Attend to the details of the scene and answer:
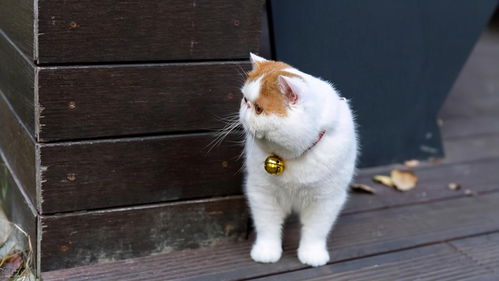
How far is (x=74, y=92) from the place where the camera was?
1582 mm

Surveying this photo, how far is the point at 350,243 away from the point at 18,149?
102 cm

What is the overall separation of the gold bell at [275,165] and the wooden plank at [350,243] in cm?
32

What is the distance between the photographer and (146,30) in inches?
Result: 63.4

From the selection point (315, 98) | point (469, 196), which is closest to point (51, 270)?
point (315, 98)

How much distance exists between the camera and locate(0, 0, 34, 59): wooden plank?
5.07ft

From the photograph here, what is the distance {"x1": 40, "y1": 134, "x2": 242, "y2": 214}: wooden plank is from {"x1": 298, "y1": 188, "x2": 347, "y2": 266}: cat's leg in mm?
235

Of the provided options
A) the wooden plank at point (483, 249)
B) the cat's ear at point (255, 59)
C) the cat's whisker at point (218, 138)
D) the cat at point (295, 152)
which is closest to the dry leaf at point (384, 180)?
the wooden plank at point (483, 249)

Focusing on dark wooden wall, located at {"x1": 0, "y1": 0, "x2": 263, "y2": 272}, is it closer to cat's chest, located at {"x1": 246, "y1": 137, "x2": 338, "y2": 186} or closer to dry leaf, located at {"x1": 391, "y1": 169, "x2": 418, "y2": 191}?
cat's chest, located at {"x1": 246, "y1": 137, "x2": 338, "y2": 186}

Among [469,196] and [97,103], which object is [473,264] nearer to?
[469,196]

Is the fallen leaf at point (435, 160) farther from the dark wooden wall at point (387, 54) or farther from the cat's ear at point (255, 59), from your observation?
the cat's ear at point (255, 59)

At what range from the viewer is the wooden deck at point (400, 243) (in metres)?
1.78

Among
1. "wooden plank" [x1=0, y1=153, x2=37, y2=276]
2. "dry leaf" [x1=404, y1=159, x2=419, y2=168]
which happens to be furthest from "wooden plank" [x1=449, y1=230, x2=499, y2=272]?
"wooden plank" [x1=0, y1=153, x2=37, y2=276]

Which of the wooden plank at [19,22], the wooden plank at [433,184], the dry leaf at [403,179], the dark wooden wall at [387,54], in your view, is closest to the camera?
the wooden plank at [19,22]

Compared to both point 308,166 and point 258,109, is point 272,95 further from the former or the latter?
point 308,166
